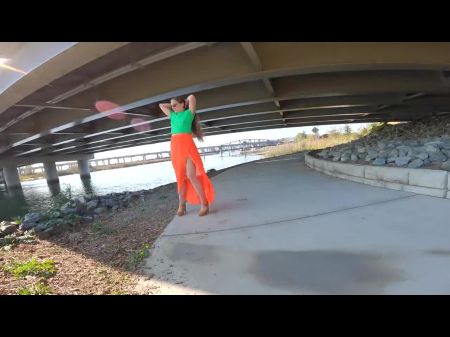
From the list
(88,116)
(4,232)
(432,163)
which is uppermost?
(88,116)

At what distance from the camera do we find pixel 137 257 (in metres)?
3.11

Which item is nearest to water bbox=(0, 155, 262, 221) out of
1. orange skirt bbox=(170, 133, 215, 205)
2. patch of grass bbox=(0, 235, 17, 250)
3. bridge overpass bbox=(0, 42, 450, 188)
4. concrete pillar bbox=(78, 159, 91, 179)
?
bridge overpass bbox=(0, 42, 450, 188)

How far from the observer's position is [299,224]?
3.59 metres

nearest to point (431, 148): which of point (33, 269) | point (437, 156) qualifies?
point (437, 156)

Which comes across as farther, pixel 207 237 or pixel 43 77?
pixel 43 77

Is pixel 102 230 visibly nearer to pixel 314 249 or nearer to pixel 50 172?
pixel 314 249

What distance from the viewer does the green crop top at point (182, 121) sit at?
4.16 m

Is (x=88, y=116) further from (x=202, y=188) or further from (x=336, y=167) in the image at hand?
(x=336, y=167)

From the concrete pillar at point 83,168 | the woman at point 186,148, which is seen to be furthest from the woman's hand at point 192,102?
the concrete pillar at point 83,168

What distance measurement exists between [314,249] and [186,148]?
7.79 ft

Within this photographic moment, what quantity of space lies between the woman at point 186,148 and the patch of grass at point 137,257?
1.32 m

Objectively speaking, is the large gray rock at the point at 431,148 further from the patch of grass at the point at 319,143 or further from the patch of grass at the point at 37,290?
the patch of grass at the point at 319,143

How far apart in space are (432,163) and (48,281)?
17.8 feet
